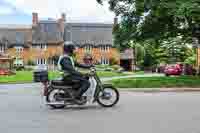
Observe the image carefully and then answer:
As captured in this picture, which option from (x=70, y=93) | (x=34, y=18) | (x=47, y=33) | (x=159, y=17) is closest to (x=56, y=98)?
(x=70, y=93)

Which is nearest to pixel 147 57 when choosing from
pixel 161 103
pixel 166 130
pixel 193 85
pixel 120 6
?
pixel 120 6

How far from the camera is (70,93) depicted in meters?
13.9

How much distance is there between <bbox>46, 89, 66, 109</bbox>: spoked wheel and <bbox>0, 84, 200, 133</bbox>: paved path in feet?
0.69

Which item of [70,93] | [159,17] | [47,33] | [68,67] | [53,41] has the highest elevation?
[47,33]

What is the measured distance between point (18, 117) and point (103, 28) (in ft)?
271

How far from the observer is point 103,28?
94.2 metres

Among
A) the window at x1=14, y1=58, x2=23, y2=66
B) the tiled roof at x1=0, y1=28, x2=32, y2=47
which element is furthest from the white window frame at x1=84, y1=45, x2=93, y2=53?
the window at x1=14, y1=58, x2=23, y2=66

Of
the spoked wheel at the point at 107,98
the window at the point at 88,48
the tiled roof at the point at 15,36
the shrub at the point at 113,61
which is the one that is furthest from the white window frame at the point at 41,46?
the spoked wheel at the point at 107,98

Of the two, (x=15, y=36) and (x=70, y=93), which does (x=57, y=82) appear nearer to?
(x=70, y=93)

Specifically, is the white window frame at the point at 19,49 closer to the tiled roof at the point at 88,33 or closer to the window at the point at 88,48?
the tiled roof at the point at 88,33

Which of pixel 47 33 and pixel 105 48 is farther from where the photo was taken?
pixel 47 33

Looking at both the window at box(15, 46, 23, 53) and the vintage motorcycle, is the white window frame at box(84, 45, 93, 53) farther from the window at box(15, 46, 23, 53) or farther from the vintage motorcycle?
the vintage motorcycle

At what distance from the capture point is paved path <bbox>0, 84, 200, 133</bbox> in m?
10.1

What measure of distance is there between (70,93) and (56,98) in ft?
1.35
